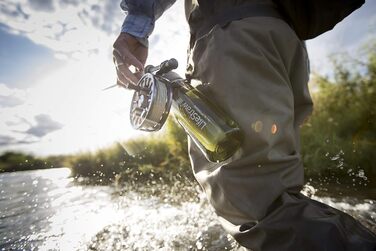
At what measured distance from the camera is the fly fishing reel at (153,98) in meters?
1.39

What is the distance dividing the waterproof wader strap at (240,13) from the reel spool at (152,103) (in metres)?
0.32

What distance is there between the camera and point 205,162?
4.24 feet

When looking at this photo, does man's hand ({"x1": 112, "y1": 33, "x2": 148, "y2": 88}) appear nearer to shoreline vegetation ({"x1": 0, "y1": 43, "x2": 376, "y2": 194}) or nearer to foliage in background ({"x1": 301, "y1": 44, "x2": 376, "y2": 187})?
shoreline vegetation ({"x1": 0, "y1": 43, "x2": 376, "y2": 194})

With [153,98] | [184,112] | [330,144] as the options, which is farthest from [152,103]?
[330,144]

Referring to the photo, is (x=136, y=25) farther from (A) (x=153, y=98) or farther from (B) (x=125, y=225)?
Answer: (B) (x=125, y=225)

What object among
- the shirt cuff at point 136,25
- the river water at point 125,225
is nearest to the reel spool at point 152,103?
the shirt cuff at point 136,25

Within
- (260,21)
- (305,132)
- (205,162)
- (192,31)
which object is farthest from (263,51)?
(305,132)

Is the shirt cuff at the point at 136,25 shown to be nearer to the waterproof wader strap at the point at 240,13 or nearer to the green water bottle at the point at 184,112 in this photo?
the green water bottle at the point at 184,112

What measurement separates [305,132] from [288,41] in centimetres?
435

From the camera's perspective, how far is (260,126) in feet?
3.43

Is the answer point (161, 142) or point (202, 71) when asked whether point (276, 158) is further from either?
point (161, 142)

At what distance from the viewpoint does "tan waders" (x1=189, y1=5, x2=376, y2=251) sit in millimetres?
868

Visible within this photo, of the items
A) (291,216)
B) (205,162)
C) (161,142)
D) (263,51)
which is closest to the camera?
(291,216)

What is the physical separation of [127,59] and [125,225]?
1918mm
